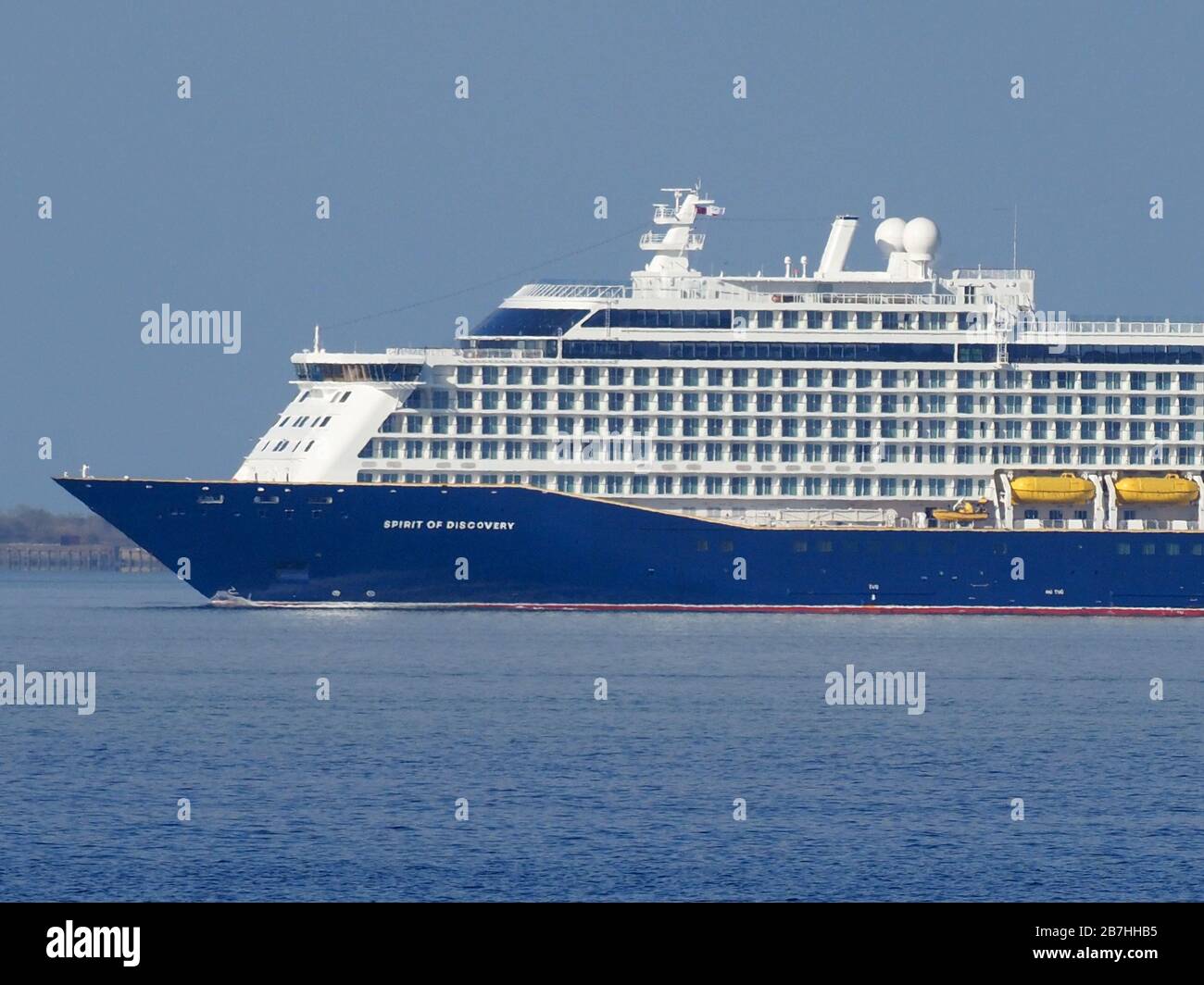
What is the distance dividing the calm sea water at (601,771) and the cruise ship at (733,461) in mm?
6958

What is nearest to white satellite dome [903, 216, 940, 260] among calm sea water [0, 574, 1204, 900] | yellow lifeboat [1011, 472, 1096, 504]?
yellow lifeboat [1011, 472, 1096, 504]

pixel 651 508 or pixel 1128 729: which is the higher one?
pixel 651 508

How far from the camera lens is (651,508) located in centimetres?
6588

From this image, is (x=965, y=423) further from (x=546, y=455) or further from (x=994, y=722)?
(x=994, y=722)

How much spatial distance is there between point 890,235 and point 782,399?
24.3 feet

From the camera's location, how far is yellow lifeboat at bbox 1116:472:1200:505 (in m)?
66.8

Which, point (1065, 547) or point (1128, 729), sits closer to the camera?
point (1128, 729)

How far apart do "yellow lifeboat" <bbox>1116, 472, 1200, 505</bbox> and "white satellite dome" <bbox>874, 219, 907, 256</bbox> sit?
11.1 m

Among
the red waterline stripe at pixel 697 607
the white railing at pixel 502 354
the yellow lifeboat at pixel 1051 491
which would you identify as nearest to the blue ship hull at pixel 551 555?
the red waterline stripe at pixel 697 607

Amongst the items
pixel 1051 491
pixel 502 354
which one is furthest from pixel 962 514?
pixel 502 354

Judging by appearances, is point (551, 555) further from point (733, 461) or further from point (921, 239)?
point (921, 239)

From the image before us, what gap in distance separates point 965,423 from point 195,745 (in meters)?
38.8
